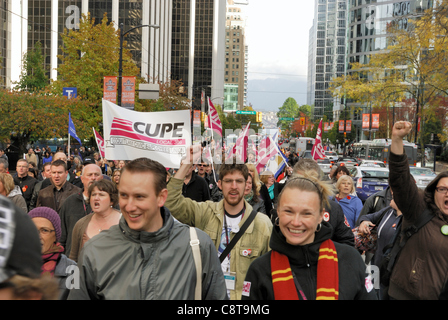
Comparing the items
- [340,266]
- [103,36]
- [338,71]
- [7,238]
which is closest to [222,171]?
[340,266]

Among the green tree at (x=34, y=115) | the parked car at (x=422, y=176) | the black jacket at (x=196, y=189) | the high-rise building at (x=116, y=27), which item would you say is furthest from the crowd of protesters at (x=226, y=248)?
the high-rise building at (x=116, y=27)

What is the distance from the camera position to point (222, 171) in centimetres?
465

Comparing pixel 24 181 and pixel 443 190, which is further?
pixel 24 181

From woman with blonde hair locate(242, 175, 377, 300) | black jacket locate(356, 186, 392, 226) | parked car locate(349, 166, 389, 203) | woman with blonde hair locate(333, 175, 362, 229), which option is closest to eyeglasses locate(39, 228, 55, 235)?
woman with blonde hair locate(242, 175, 377, 300)

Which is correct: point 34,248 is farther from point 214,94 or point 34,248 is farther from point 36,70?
point 214,94

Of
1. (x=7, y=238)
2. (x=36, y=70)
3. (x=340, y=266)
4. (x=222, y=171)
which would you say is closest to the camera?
(x=7, y=238)

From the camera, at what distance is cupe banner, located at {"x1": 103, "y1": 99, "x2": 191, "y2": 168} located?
6.53m

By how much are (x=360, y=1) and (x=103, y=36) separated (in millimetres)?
72429

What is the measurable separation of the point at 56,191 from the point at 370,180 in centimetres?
1286

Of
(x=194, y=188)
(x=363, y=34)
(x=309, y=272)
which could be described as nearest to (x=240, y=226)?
(x=309, y=272)

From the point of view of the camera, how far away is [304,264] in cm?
273

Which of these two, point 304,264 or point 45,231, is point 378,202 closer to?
point 304,264

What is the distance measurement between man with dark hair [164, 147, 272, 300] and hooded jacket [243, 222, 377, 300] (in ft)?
4.13

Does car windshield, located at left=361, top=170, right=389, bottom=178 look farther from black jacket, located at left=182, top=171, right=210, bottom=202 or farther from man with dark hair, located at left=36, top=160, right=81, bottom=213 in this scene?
man with dark hair, located at left=36, top=160, right=81, bottom=213
